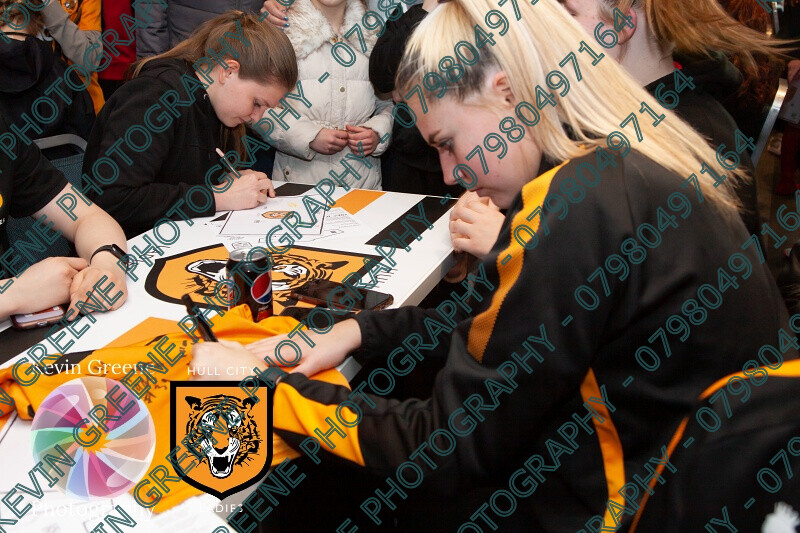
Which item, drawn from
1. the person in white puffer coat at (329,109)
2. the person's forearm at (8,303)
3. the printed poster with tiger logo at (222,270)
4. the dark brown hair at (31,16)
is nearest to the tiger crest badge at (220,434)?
the printed poster with tiger logo at (222,270)

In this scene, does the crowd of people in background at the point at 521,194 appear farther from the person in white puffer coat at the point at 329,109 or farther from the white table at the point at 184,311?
the person in white puffer coat at the point at 329,109

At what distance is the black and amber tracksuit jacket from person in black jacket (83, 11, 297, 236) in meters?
1.14

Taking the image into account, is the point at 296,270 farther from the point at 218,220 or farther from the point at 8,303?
the point at 8,303

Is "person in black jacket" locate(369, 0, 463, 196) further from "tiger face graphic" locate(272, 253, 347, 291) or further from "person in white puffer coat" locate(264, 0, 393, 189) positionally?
"tiger face graphic" locate(272, 253, 347, 291)

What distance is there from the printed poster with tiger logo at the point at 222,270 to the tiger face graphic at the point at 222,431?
395mm

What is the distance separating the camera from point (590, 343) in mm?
771

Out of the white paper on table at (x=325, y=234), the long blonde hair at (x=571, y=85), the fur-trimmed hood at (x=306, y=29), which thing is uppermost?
the fur-trimmed hood at (x=306, y=29)

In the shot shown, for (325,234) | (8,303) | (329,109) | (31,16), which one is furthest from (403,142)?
(8,303)

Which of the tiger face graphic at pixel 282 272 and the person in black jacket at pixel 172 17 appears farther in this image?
the person in black jacket at pixel 172 17

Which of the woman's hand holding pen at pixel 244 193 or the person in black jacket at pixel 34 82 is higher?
the person in black jacket at pixel 34 82

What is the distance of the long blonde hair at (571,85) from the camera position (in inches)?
33.7

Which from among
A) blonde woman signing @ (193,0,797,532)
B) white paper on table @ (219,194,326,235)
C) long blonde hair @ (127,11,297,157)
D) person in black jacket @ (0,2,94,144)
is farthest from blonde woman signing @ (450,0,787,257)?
person in black jacket @ (0,2,94,144)

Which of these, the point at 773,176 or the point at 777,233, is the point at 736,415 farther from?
the point at 773,176

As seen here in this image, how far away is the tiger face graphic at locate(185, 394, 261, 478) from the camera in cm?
83
